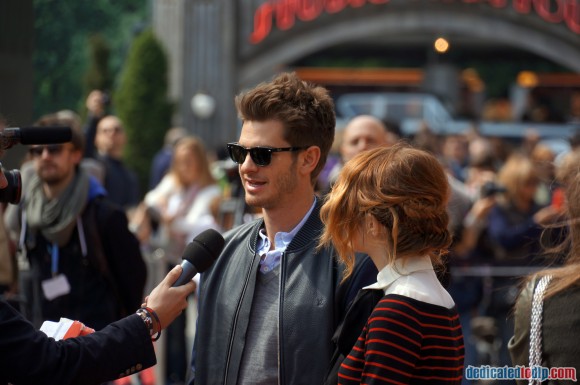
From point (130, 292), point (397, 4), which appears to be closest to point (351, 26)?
point (397, 4)

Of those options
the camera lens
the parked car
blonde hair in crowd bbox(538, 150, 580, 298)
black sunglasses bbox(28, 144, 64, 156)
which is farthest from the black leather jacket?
the parked car

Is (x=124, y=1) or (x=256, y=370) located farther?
(x=124, y=1)

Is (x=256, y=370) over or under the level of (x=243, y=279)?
under

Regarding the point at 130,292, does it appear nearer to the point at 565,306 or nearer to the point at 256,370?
the point at 256,370

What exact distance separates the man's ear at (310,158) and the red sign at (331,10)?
15.9 m

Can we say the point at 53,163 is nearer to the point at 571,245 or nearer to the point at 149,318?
the point at 149,318

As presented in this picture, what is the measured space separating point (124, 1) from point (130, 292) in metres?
4.57

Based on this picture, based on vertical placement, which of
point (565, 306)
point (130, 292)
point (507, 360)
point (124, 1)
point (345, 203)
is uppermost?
point (124, 1)

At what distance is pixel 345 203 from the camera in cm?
310

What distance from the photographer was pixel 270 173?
11.9 feet

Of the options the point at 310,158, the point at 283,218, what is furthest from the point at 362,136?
the point at 283,218

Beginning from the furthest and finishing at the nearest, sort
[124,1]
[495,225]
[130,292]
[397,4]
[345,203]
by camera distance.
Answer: [397,4] < [124,1] < [495,225] < [130,292] < [345,203]

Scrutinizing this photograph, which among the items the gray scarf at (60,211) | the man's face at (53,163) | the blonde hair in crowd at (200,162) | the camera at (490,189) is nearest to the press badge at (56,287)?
the gray scarf at (60,211)

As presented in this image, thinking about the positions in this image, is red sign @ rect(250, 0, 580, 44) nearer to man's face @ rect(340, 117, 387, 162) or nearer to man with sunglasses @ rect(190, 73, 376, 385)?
man's face @ rect(340, 117, 387, 162)
